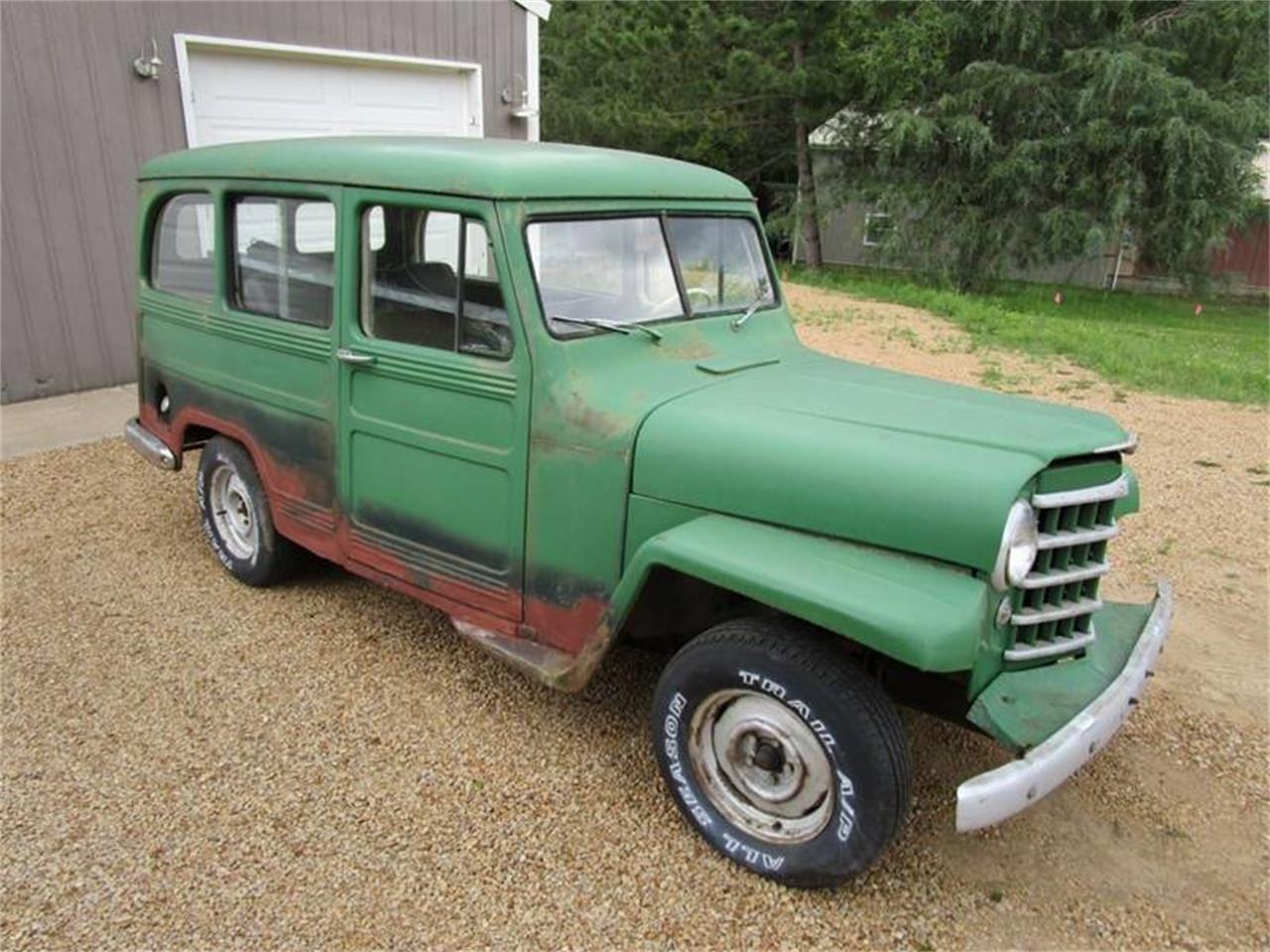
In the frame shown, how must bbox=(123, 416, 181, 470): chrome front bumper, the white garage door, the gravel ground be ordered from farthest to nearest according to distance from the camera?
the white garage door
bbox=(123, 416, 181, 470): chrome front bumper
the gravel ground

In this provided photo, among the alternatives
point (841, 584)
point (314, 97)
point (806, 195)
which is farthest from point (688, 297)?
point (806, 195)

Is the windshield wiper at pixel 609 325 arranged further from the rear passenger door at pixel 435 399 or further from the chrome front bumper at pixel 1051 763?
the chrome front bumper at pixel 1051 763

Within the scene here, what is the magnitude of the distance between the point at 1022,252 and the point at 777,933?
16.2 metres

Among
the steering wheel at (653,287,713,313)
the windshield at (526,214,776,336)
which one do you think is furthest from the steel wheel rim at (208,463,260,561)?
the steering wheel at (653,287,713,313)

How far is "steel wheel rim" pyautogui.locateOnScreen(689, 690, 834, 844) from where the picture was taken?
8.38 feet

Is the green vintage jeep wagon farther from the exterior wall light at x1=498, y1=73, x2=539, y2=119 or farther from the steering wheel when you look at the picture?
the exterior wall light at x1=498, y1=73, x2=539, y2=119

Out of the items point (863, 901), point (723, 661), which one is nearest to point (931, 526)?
point (723, 661)

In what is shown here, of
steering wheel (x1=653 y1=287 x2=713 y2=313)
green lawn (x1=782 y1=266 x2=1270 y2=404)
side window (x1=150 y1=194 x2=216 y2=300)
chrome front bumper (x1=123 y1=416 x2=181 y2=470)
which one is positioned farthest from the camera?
green lawn (x1=782 y1=266 x2=1270 y2=404)

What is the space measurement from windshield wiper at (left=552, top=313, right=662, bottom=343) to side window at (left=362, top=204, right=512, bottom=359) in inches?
7.5

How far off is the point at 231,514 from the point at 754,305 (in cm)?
268

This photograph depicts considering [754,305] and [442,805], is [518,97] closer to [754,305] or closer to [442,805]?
[754,305]

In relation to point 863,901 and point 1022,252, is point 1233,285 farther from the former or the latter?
point 863,901

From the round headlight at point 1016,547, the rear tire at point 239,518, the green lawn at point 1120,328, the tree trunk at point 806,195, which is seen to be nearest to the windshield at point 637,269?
the round headlight at point 1016,547

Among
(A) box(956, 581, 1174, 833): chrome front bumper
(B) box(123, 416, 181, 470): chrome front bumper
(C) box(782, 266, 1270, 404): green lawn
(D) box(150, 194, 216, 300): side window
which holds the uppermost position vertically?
(D) box(150, 194, 216, 300): side window
